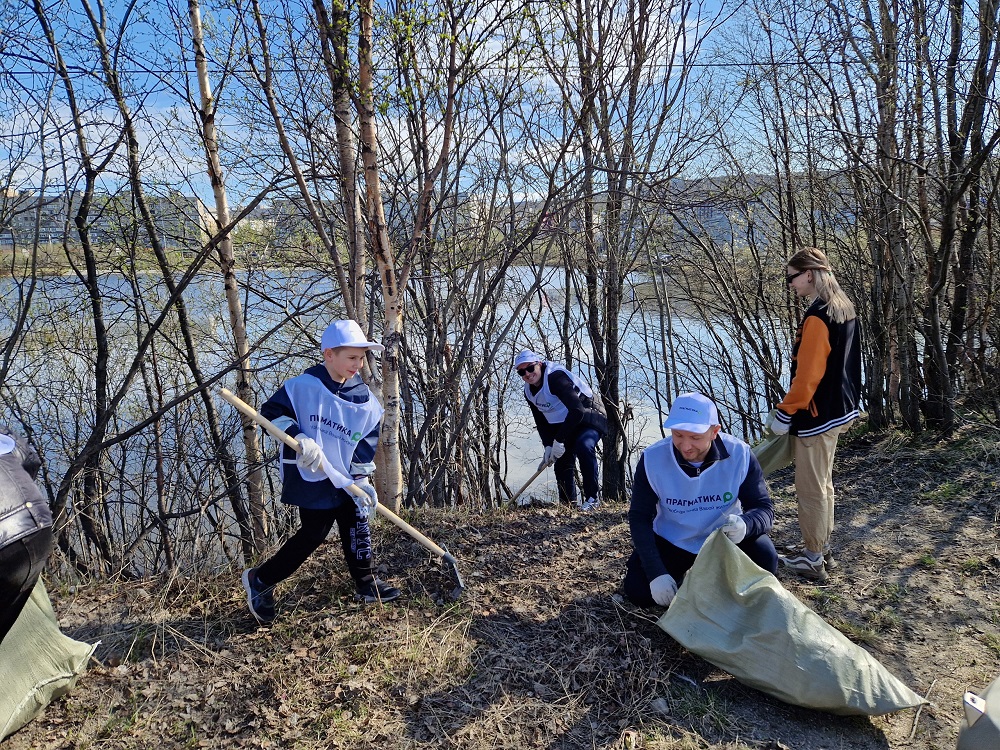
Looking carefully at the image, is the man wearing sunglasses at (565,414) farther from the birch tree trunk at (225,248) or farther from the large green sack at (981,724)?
the large green sack at (981,724)

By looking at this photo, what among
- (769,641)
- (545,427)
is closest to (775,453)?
(769,641)

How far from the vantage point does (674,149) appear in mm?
7605

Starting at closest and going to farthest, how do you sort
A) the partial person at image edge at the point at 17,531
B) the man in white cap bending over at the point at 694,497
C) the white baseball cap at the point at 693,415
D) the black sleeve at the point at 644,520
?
the partial person at image edge at the point at 17,531 → the white baseball cap at the point at 693,415 → the man in white cap bending over at the point at 694,497 → the black sleeve at the point at 644,520

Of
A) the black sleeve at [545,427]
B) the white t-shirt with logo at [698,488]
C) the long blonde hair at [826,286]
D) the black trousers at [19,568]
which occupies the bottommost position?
the black sleeve at [545,427]

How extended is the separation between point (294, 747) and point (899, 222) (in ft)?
20.0

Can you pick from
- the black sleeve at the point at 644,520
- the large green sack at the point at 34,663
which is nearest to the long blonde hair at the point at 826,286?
the black sleeve at the point at 644,520

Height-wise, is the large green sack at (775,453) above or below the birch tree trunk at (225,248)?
below

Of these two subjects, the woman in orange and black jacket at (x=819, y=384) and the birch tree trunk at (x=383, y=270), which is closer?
the woman in orange and black jacket at (x=819, y=384)

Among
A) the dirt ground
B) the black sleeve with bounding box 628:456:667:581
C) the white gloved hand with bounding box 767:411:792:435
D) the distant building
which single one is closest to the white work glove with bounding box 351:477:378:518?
the dirt ground

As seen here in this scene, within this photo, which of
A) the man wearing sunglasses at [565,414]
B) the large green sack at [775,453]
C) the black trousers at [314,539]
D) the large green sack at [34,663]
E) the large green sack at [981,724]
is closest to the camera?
the large green sack at [981,724]

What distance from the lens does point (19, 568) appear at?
201 centimetres

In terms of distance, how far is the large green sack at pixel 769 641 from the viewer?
2525mm

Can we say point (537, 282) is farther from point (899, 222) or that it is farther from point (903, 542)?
point (903, 542)

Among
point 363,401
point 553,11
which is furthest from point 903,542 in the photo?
point 553,11
